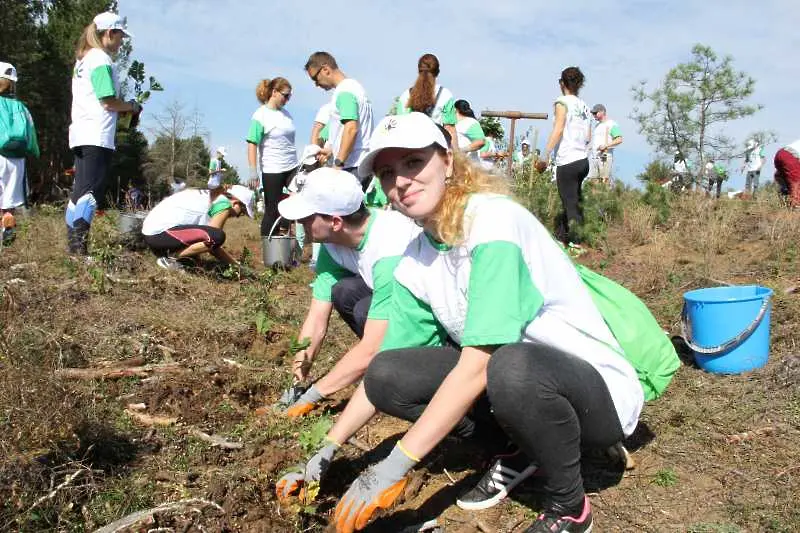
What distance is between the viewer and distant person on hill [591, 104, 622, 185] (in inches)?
376

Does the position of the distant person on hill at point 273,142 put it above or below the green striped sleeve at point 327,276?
above

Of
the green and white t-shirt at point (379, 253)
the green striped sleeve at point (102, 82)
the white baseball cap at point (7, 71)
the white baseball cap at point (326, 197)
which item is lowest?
the green and white t-shirt at point (379, 253)

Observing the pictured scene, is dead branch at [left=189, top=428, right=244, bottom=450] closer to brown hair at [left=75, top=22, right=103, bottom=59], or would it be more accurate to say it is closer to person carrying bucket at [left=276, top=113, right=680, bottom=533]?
person carrying bucket at [left=276, top=113, right=680, bottom=533]

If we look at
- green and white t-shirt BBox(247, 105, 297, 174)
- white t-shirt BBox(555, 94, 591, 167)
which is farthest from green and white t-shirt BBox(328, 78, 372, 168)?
white t-shirt BBox(555, 94, 591, 167)

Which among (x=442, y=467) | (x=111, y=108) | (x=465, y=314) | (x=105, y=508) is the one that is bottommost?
(x=442, y=467)

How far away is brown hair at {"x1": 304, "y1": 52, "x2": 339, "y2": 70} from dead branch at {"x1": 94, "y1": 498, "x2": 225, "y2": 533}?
146 inches

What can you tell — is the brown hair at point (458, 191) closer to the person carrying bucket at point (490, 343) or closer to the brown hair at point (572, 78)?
the person carrying bucket at point (490, 343)

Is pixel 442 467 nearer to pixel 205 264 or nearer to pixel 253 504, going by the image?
pixel 253 504

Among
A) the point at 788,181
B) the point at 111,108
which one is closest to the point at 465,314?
the point at 111,108

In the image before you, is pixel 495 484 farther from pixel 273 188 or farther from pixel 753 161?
pixel 753 161

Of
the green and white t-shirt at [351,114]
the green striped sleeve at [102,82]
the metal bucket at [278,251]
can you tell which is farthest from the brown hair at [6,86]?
the green and white t-shirt at [351,114]

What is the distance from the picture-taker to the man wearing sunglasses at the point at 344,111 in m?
4.88

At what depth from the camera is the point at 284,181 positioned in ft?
20.1

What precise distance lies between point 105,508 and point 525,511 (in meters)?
1.22
